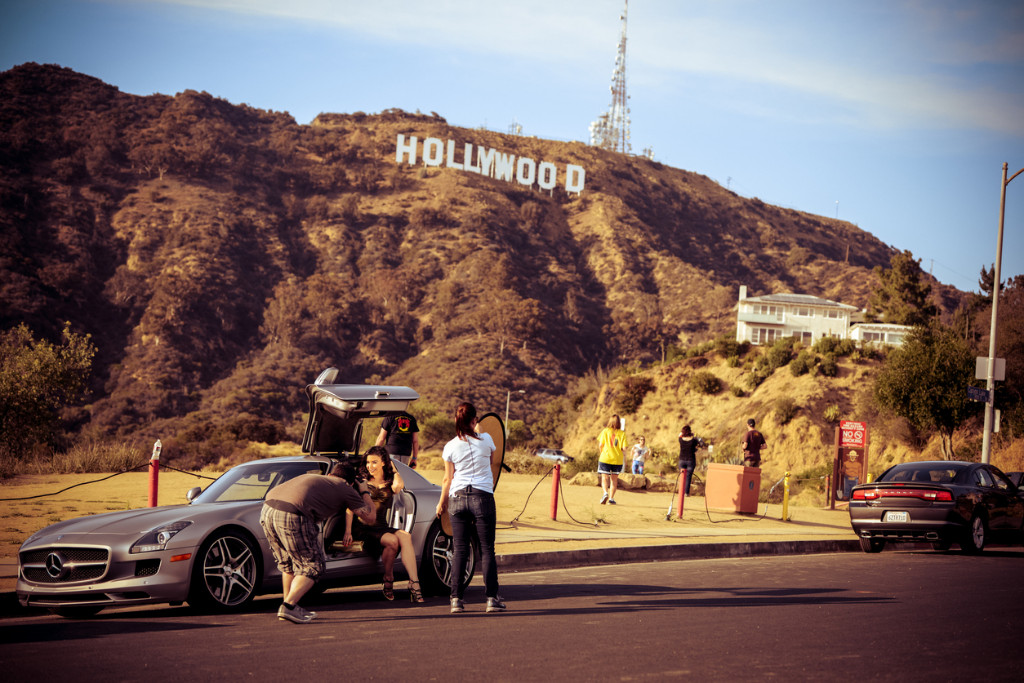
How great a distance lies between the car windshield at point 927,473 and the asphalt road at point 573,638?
14.6 feet

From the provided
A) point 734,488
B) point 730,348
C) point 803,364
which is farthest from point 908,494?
point 730,348

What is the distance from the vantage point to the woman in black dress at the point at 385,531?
8.86m

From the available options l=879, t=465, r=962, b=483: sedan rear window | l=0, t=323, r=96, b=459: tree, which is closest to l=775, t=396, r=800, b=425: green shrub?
l=0, t=323, r=96, b=459: tree

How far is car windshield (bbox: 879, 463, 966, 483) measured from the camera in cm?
1547

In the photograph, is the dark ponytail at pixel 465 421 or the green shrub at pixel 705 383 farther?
the green shrub at pixel 705 383

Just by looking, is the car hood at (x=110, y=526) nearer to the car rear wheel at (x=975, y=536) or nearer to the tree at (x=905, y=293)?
the car rear wheel at (x=975, y=536)

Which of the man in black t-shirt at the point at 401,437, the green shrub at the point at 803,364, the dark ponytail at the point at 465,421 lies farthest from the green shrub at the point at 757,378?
the dark ponytail at the point at 465,421

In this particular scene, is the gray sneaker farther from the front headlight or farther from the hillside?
the hillside

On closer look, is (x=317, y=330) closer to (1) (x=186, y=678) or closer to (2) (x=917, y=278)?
(2) (x=917, y=278)

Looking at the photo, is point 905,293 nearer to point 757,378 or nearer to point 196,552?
point 757,378

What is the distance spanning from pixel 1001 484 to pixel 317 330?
7657 centimetres

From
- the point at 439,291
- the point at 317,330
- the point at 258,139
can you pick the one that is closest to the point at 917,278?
the point at 439,291

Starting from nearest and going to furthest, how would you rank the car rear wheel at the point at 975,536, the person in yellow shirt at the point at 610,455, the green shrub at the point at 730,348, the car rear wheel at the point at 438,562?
the car rear wheel at the point at 438,562, the car rear wheel at the point at 975,536, the person in yellow shirt at the point at 610,455, the green shrub at the point at 730,348

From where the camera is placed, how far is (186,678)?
588 cm
